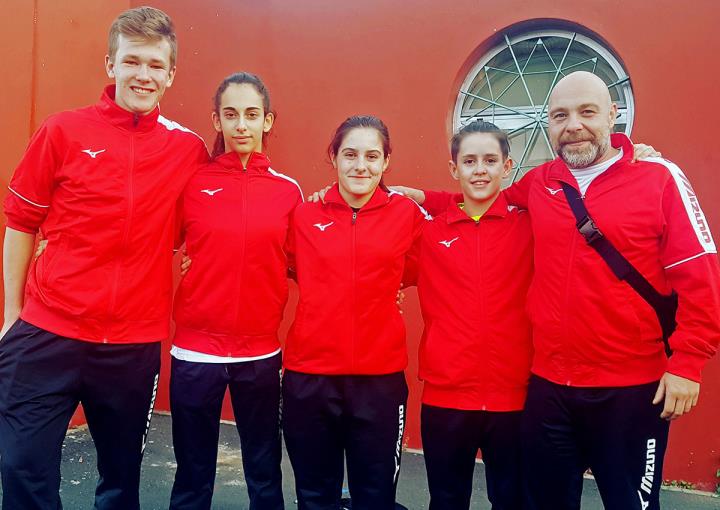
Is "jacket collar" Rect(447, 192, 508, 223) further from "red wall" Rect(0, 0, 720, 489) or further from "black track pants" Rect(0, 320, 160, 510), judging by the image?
"red wall" Rect(0, 0, 720, 489)

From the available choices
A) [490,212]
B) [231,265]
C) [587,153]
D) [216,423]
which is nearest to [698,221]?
[587,153]

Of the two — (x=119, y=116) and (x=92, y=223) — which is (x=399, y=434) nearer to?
(x=92, y=223)

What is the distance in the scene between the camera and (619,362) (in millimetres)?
2373

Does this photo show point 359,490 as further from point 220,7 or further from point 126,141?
point 220,7

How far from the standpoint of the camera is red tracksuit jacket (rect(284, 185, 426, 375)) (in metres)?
2.65

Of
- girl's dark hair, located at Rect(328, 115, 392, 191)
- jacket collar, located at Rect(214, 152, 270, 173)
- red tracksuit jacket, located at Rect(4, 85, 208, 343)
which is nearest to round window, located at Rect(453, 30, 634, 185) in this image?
girl's dark hair, located at Rect(328, 115, 392, 191)

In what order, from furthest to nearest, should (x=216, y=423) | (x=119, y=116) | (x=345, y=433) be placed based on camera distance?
(x=216, y=423)
(x=345, y=433)
(x=119, y=116)

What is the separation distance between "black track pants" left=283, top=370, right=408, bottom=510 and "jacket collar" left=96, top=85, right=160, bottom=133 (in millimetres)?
1200

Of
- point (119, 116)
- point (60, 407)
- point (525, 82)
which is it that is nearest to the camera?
point (60, 407)

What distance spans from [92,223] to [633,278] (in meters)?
2.04

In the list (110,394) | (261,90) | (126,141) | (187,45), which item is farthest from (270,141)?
(110,394)

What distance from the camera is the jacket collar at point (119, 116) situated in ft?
8.41

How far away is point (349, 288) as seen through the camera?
267 centimetres

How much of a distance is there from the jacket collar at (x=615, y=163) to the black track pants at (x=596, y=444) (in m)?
0.81
